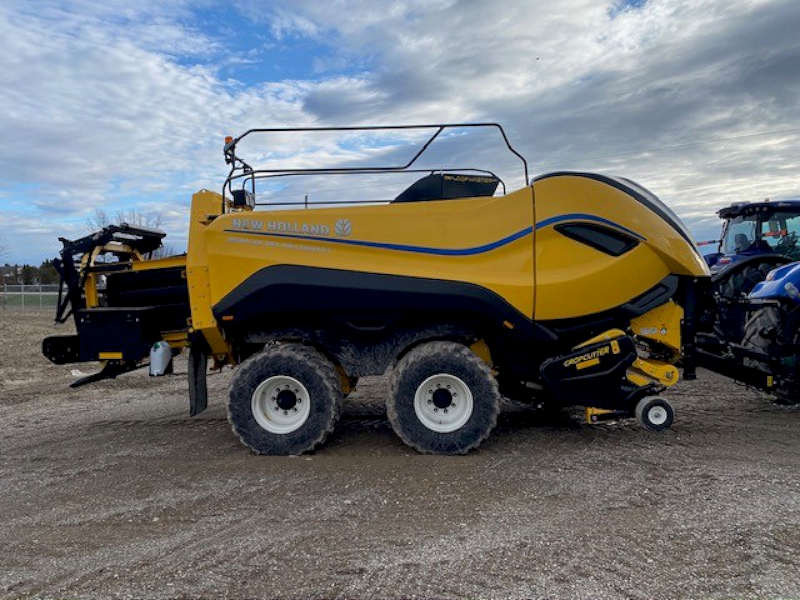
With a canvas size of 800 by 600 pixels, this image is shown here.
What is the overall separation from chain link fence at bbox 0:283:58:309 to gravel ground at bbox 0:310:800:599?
24.7m

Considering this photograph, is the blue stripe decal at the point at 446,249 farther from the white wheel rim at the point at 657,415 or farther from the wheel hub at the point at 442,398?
the white wheel rim at the point at 657,415

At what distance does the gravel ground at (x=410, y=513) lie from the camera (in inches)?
126

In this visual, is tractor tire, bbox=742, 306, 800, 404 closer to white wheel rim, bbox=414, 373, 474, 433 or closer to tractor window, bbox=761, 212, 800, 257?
white wheel rim, bbox=414, 373, 474, 433

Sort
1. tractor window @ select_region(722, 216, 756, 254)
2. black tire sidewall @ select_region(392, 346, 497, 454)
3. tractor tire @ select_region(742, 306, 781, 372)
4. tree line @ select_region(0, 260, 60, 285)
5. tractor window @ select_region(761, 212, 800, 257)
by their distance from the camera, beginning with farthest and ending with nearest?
tree line @ select_region(0, 260, 60, 285) → tractor window @ select_region(722, 216, 756, 254) → tractor window @ select_region(761, 212, 800, 257) → tractor tire @ select_region(742, 306, 781, 372) → black tire sidewall @ select_region(392, 346, 497, 454)

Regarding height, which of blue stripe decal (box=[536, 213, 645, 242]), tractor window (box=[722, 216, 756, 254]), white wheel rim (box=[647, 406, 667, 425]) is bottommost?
white wheel rim (box=[647, 406, 667, 425])

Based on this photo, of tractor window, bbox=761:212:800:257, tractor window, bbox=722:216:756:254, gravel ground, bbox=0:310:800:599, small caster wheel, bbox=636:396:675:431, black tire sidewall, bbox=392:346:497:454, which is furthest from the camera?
tractor window, bbox=722:216:756:254

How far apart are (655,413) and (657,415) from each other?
0.02 metres

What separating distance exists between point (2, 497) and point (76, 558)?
4.93 ft

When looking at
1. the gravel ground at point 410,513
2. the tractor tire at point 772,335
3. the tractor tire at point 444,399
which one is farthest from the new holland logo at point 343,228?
the tractor tire at point 772,335

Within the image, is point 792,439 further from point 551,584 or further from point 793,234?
point 793,234

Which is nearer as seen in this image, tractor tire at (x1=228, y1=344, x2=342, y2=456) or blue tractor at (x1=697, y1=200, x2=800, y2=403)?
tractor tire at (x1=228, y1=344, x2=342, y2=456)

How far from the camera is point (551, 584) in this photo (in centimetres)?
312

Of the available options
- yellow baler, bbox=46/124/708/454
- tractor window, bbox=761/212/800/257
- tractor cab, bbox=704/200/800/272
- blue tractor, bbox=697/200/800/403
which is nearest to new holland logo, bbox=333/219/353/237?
yellow baler, bbox=46/124/708/454

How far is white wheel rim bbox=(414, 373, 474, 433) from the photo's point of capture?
523 cm
